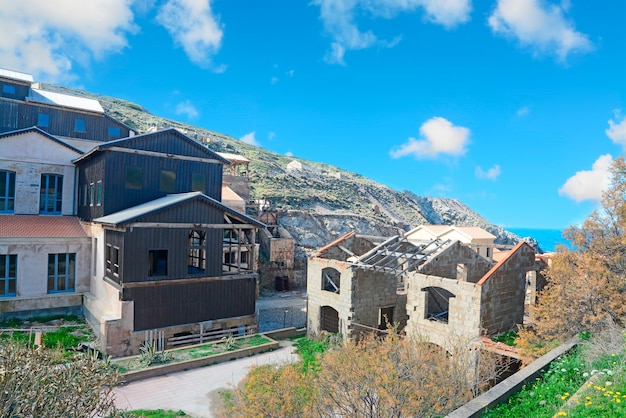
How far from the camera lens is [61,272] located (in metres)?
25.0

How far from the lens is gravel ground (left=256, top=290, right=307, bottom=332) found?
27183 mm

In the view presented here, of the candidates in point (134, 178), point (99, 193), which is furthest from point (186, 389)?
point (99, 193)

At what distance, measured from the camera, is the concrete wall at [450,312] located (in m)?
16.9

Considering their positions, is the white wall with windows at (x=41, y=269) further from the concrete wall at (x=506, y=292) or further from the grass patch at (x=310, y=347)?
the concrete wall at (x=506, y=292)

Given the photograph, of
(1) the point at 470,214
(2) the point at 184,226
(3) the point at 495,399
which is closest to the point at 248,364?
(2) the point at 184,226

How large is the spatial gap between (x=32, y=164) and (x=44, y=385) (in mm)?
24346

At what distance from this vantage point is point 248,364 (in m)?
19.4

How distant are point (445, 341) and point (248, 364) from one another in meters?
9.04

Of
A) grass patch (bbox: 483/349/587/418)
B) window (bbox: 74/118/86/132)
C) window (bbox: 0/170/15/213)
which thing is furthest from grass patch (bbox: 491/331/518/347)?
window (bbox: 74/118/86/132)

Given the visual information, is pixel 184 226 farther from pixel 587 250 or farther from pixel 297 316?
pixel 587 250

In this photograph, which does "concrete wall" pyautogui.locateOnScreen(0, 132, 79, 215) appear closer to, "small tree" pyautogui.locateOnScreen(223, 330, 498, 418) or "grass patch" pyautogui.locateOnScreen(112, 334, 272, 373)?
"grass patch" pyautogui.locateOnScreen(112, 334, 272, 373)

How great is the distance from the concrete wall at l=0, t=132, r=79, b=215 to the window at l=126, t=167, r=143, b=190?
6.64m

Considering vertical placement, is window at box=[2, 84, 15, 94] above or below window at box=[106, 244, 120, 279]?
above

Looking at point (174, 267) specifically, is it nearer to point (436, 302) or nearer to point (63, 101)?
point (436, 302)
